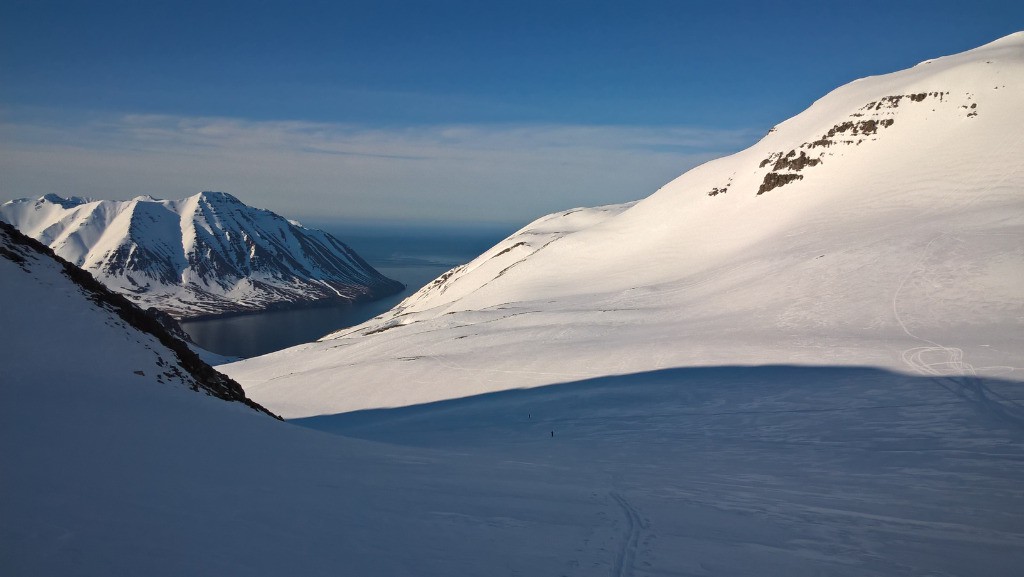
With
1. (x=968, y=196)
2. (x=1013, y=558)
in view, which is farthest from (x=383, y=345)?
(x=968, y=196)

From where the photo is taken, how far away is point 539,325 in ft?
152

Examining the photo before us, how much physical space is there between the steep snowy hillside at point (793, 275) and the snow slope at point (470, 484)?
9326 millimetres

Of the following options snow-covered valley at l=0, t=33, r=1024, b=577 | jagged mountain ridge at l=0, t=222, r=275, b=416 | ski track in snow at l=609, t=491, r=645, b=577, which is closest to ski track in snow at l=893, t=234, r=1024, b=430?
snow-covered valley at l=0, t=33, r=1024, b=577

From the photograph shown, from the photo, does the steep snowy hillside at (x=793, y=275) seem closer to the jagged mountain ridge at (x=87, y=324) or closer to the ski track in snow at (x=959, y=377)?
the ski track in snow at (x=959, y=377)

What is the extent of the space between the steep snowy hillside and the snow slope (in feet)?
30.6

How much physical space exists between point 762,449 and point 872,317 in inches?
767

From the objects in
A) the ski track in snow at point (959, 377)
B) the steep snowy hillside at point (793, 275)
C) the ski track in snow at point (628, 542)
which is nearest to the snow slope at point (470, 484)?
the ski track in snow at point (628, 542)

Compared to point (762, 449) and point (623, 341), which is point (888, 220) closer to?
point (623, 341)

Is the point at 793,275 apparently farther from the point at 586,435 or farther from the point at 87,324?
the point at 87,324

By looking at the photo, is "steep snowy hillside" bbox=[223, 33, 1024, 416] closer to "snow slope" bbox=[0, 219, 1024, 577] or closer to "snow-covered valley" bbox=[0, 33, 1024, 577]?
"snow-covered valley" bbox=[0, 33, 1024, 577]

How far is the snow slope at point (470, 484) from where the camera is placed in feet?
24.0

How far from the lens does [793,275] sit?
144ft

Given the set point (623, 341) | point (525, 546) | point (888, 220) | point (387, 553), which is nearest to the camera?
point (387, 553)

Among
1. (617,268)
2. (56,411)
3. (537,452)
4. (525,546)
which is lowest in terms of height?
(537,452)
